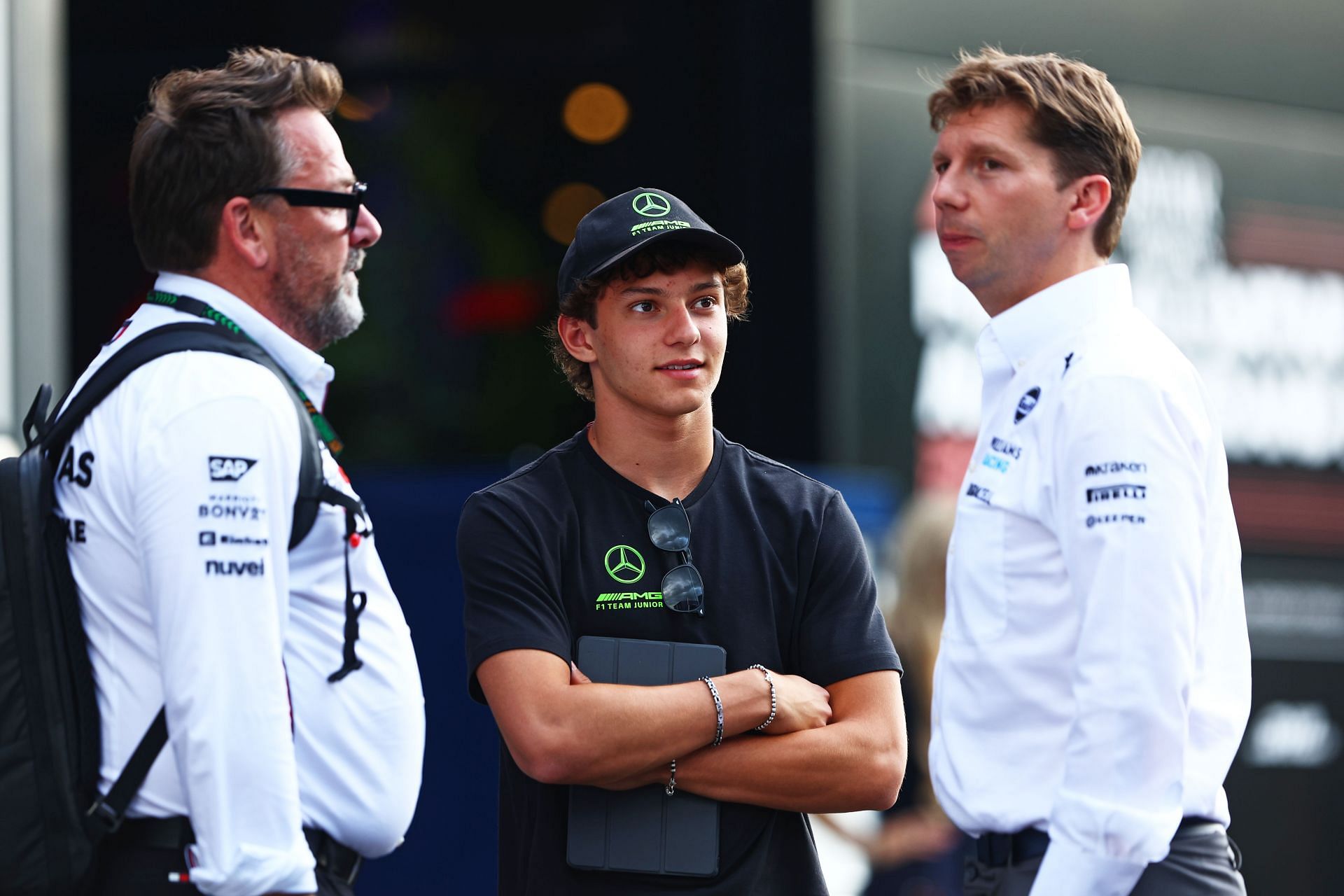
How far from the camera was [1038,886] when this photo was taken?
102 inches

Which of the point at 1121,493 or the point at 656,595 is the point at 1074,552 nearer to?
the point at 1121,493

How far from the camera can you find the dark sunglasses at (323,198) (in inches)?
127

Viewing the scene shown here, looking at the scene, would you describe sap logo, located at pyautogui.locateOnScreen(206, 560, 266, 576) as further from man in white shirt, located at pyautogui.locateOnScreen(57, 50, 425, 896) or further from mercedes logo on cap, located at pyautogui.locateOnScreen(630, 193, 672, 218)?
mercedes logo on cap, located at pyautogui.locateOnScreen(630, 193, 672, 218)

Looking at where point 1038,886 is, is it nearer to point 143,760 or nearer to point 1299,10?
point 143,760

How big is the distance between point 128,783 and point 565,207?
6498 millimetres

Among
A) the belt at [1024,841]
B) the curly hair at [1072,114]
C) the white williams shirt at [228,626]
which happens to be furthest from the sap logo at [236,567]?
the curly hair at [1072,114]

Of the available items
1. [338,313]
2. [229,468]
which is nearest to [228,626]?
[229,468]

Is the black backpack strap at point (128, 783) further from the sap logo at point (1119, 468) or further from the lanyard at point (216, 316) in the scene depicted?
the sap logo at point (1119, 468)

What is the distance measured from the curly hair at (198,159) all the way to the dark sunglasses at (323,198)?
22 mm

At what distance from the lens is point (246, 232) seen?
125 inches

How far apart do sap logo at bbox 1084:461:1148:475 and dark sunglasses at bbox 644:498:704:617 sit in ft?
2.33

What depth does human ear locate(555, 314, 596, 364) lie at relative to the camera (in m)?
3.09

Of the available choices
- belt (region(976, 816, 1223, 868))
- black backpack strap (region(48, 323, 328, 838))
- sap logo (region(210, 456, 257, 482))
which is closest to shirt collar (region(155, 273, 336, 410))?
black backpack strap (region(48, 323, 328, 838))

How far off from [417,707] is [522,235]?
19.7ft
